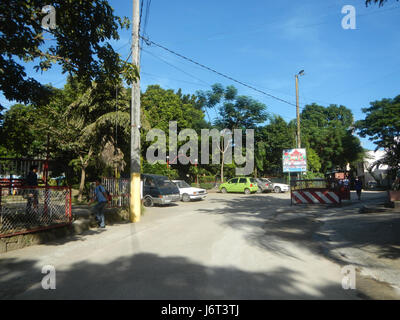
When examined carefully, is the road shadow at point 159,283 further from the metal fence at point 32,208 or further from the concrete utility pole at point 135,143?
the concrete utility pole at point 135,143

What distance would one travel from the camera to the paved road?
4.13 meters

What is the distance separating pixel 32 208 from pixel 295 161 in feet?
79.6

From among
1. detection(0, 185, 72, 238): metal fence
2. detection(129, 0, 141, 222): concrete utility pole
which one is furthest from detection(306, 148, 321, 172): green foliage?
detection(0, 185, 72, 238): metal fence

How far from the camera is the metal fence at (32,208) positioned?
6.77 m

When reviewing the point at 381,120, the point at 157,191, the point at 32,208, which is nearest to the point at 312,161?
the point at 381,120

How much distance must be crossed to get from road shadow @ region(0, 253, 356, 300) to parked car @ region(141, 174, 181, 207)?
37.0 ft

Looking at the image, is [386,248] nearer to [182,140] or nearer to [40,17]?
[40,17]

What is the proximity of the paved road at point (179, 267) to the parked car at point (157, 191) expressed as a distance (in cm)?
774

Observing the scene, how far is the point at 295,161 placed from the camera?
27703 mm

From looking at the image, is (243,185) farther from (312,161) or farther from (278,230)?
(312,161)

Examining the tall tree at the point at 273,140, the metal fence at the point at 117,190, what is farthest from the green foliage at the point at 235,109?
the metal fence at the point at 117,190

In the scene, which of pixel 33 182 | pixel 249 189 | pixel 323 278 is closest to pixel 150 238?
pixel 33 182
